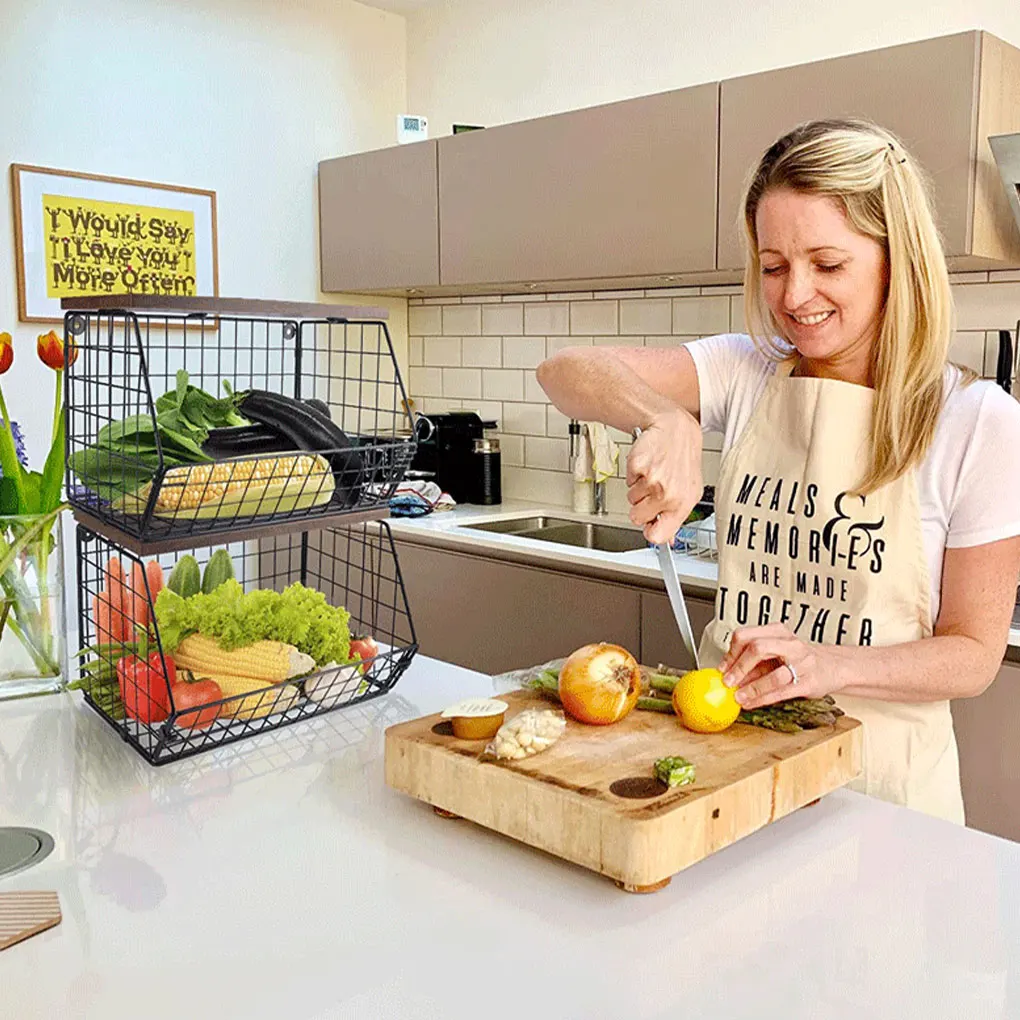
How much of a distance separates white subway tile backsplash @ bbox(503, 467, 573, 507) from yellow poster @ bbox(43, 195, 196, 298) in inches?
47.6

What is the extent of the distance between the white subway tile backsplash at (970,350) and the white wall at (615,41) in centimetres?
68

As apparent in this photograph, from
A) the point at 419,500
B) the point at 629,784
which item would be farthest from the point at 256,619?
the point at 419,500

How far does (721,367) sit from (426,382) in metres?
2.50

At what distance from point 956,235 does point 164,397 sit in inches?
66.5

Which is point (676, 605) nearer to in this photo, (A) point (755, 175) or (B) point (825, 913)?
(B) point (825, 913)

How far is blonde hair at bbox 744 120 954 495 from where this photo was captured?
4.47 feet

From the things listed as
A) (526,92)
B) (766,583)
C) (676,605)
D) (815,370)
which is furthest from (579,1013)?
(526,92)

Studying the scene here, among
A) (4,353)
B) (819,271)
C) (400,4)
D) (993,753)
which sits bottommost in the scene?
(993,753)

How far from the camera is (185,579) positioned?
4.85 ft

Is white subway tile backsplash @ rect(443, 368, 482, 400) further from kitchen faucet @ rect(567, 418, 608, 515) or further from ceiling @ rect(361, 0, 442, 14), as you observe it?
ceiling @ rect(361, 0, 442, 14)

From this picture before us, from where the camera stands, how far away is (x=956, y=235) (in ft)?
7.47

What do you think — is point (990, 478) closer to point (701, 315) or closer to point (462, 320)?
point (701, 315)

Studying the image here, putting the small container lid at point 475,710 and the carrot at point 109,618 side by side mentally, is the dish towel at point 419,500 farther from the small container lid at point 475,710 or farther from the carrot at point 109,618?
the small container lid at point 475,710

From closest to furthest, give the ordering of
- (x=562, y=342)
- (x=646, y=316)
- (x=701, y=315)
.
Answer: (x=701, y=315) → (x=646, y=316) → (x=562, y=342)
